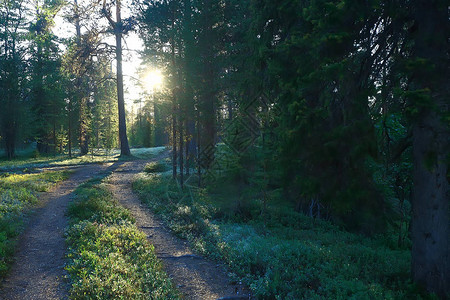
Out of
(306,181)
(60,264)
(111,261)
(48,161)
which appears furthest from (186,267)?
(48,161)

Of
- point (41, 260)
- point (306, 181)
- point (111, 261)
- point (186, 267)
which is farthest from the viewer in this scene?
point (186, 267)

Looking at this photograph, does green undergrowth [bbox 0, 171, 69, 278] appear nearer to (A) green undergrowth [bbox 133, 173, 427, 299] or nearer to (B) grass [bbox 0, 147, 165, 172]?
(A) green undergrowth [bbox 133, 173, 427, 299]

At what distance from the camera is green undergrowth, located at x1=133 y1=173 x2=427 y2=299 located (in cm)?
551

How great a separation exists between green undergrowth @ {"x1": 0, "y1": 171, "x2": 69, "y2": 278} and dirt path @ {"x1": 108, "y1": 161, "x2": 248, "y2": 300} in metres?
3.55

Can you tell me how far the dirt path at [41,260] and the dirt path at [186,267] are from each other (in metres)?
2.36

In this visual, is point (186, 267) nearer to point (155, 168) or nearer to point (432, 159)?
point (432, 159)

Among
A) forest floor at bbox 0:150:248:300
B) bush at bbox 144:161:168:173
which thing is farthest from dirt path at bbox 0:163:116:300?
bush at bbox 144:161:168:173

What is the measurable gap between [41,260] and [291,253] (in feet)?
20.3

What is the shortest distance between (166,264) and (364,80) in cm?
629

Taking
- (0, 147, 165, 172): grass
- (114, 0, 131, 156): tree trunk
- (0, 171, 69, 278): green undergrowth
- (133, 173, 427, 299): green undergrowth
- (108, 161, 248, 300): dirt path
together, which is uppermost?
(114, 0, 131, 156): tree trunk

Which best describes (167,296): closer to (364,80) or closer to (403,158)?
(364,80)

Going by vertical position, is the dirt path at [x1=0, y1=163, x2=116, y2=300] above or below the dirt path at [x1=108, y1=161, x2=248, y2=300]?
above

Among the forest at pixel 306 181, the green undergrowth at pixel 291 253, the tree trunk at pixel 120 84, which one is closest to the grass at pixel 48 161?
the tree trunk at pixel 120 84

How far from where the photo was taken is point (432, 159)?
430cm
